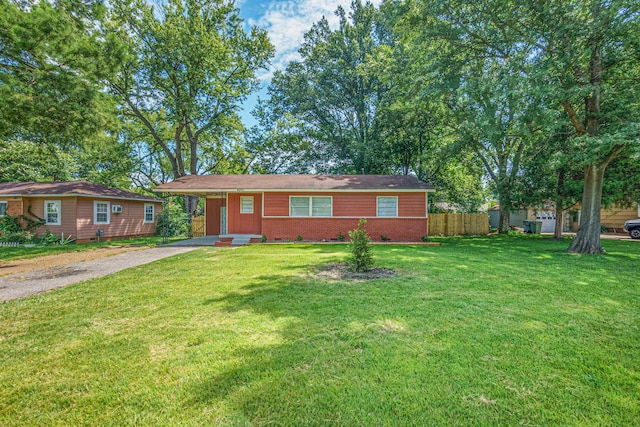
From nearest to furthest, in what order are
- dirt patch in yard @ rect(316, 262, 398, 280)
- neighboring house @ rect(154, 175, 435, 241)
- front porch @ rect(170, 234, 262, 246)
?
dirt patch in yard @ rect(316, 262, 398, 280) → front porch @ rect(170, 234, 262, 246) → neighboring house @ rect(154, 175, 435, 241)

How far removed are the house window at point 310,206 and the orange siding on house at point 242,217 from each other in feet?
6.14

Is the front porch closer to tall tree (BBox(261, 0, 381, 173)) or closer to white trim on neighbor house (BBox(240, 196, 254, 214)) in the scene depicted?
white trim on neighbor house (BBox(240, 196, 254, 214))

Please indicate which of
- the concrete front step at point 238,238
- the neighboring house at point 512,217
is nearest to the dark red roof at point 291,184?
the concrete front step at point 238,238

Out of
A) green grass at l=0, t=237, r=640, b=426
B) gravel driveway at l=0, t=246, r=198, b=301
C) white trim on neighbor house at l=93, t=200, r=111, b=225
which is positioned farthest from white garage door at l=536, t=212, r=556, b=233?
white trim on neighbor house at l=93, t=200, r=111, b=225

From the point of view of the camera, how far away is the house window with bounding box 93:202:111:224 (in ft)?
48.5

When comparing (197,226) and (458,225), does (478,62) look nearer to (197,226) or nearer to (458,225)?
(458,225)

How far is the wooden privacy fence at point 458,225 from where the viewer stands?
61.5 ft

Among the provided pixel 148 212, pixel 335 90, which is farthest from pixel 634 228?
pixel 148 212

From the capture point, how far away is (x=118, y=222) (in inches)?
631

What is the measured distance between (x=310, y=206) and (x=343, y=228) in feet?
6.38

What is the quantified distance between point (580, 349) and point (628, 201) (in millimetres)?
16696

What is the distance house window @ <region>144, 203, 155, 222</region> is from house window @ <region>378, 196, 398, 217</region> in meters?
14.9

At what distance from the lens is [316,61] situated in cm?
2286

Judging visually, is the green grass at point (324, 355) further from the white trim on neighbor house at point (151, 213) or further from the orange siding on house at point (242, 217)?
the white trim on neighbor house at point (151, 213)
